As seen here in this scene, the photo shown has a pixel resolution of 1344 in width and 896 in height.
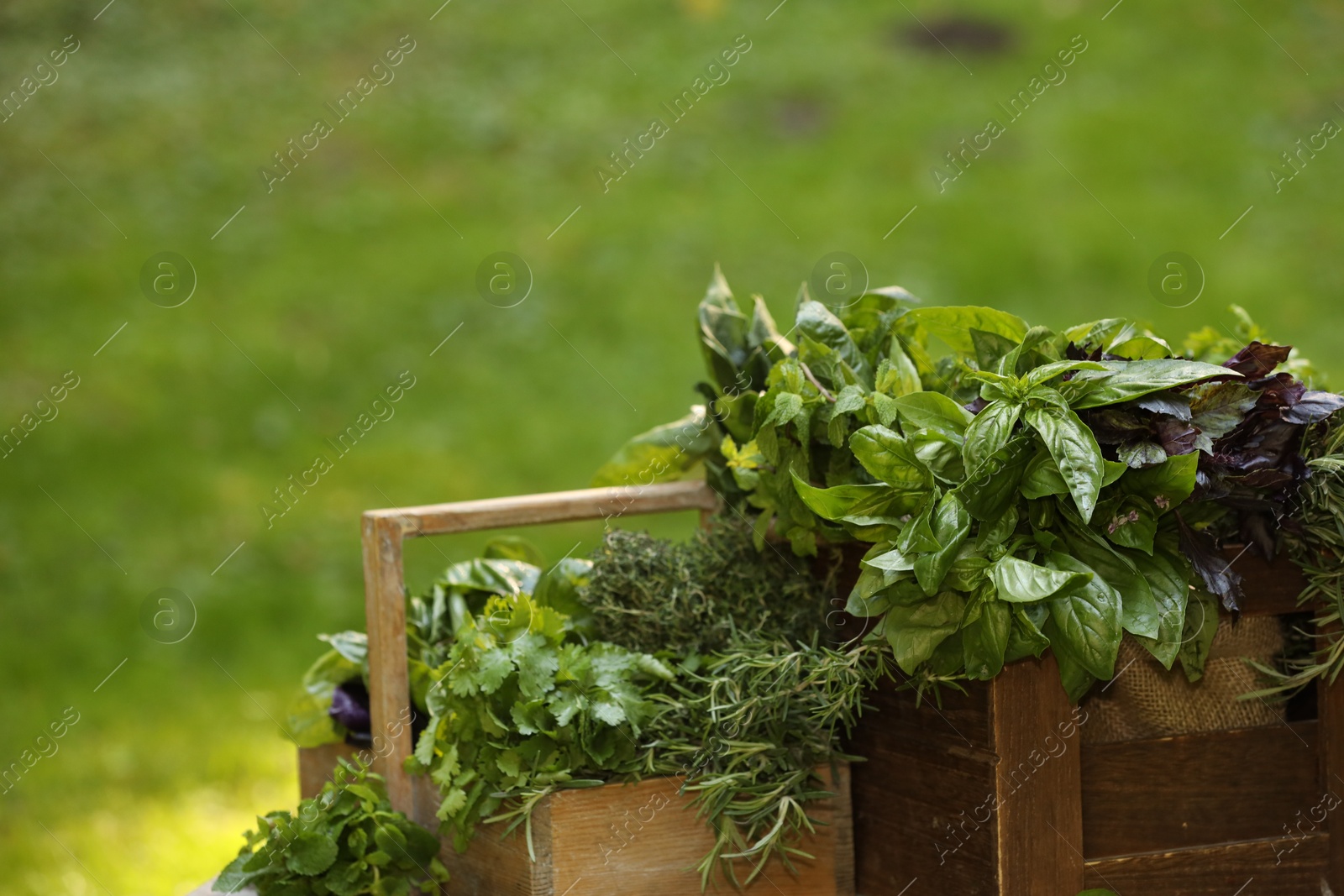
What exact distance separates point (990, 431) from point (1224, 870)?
64 cm

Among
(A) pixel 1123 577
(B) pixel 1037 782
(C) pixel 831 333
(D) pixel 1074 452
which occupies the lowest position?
(B) pixel 1037 782

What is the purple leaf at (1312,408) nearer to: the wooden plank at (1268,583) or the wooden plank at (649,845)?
the wooden plank at (1268,583)

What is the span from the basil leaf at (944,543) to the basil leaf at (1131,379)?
0.18 meters

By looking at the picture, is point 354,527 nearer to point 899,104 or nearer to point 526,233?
point 526,233

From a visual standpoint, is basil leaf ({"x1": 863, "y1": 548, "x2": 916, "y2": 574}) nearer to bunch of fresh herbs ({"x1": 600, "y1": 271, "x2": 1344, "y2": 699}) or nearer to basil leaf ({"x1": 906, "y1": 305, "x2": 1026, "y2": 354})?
bunch of fresh herbs ({"x1": 600, "y1": 271, "x2": 1344, "y2": 699})

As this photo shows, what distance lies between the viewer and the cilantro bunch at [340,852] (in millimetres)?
1569

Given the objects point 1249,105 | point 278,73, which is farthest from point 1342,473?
point 278,73

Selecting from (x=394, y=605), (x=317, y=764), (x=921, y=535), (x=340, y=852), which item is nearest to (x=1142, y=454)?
(x=921, y=535)

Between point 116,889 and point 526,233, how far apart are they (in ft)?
12.4

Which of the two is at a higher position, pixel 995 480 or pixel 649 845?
pixel 995 480

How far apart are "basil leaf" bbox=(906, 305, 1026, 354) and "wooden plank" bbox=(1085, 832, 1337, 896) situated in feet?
1.97

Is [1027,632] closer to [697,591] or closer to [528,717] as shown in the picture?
[697,591]

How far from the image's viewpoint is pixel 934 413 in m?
1.39

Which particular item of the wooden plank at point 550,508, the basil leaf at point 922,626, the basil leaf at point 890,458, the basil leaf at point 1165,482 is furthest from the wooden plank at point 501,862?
the basil leaf at point 1165,482
